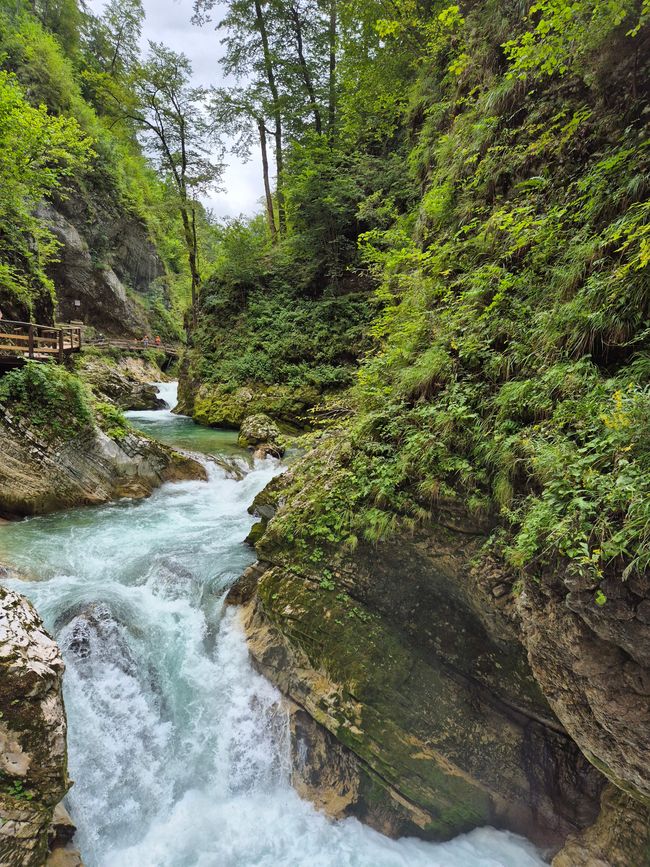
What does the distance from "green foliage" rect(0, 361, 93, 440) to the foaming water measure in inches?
110

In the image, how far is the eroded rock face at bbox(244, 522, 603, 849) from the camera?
4.05m

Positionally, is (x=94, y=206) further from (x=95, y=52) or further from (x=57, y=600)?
(x=57, y=600)

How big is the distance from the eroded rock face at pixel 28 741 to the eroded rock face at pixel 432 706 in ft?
8.23

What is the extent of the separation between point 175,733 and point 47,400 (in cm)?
738

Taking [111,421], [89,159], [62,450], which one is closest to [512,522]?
[62,450]

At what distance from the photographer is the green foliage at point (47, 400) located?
8.38m

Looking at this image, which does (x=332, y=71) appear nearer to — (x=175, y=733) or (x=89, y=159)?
(x=89, y=159)

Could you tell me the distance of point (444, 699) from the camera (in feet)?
14.1

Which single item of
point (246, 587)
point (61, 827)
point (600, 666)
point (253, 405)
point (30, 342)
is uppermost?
point (30, 342)

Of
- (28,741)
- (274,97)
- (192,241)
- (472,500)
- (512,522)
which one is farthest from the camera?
(192,241)

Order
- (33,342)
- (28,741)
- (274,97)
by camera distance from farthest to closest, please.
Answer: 1. (274,97)
2. (33,342)
3. (28,741)

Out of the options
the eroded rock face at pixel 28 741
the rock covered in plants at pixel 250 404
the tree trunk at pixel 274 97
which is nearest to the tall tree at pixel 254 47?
the tree trunk at pixel 274 97

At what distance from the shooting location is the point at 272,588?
5395 millimetres

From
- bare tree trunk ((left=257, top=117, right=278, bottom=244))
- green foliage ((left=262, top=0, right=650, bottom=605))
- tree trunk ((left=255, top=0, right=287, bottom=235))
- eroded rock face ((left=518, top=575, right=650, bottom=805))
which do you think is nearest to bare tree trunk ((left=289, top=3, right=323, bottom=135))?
tree trunk ((left=255, top=0, right=287, bottom=235))
